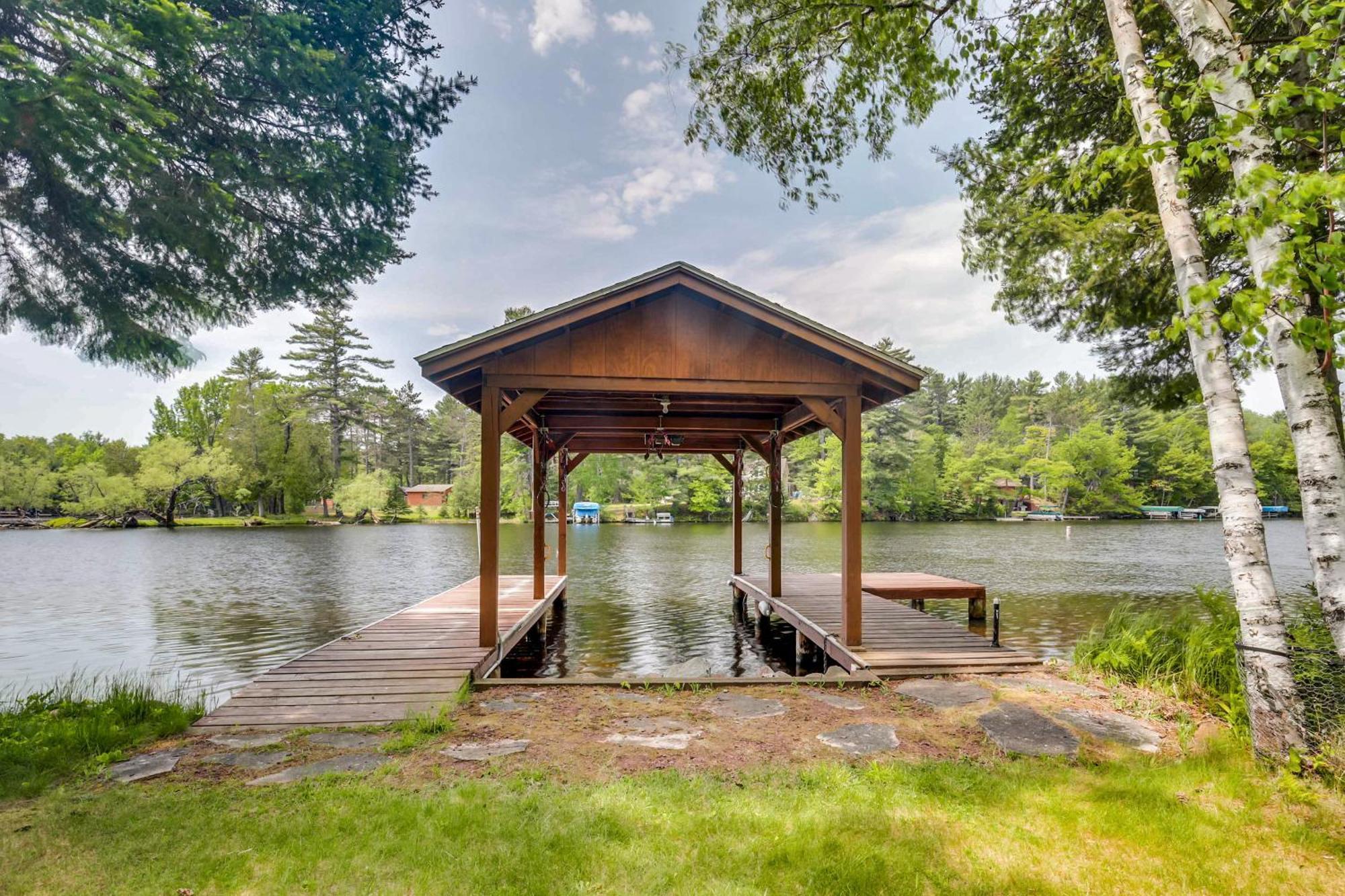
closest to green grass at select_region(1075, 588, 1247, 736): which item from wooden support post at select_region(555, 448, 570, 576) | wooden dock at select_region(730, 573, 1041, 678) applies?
wooden dock at select_region(730, 573, 1041, 678)

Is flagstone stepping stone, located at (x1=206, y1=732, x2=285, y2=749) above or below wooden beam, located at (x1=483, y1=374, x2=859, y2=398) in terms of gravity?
below

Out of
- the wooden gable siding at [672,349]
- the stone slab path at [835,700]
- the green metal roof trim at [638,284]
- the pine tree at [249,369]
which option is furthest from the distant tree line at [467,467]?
the stone slab path at [835,700]

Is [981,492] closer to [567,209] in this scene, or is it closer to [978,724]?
[567,209]

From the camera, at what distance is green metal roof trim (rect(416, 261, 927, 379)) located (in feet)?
22.3

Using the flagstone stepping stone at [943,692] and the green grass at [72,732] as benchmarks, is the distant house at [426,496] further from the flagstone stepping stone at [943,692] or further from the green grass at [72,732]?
the flagstone stepping stone at [943,692]

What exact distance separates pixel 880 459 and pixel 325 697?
49.6m

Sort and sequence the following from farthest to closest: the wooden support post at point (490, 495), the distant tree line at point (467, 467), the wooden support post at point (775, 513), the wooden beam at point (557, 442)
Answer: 1. the distant tree line at point (467, 467)
2. the wooden beam at point (557, 442)
3. the wooden support post at point (775, 513)
4. the wooden support post at point (490, 495)

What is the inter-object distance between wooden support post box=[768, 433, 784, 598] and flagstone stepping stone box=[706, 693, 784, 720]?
455cm

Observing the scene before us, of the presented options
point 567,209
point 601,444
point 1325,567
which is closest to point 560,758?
point 1325,567

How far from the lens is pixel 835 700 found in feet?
19.1

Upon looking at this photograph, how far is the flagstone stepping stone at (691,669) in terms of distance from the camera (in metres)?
6.84

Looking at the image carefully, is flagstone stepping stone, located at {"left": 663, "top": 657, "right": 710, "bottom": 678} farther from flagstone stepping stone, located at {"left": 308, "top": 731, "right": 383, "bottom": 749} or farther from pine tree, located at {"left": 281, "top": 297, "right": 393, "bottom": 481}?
pine tree, located at {"left": 281, "top": 297, "right": 393, "bottom": 481}

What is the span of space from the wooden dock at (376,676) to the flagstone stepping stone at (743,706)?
2488mm

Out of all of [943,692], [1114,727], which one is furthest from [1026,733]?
[943,692]
